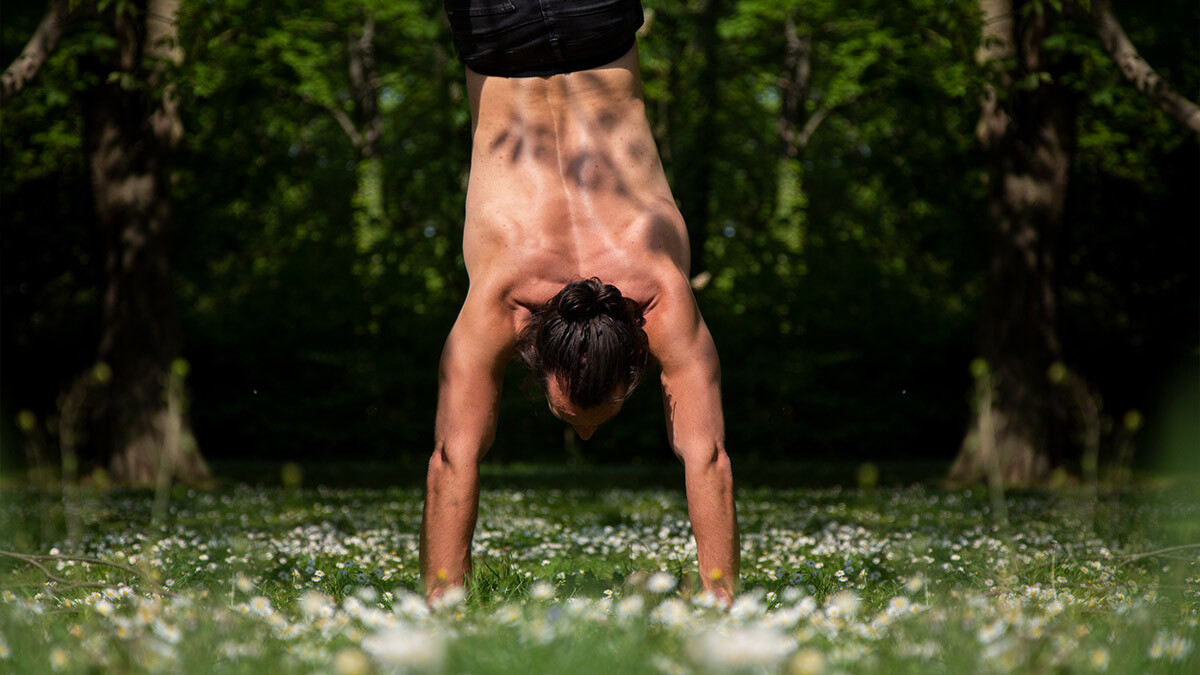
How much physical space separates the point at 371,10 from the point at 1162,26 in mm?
11293

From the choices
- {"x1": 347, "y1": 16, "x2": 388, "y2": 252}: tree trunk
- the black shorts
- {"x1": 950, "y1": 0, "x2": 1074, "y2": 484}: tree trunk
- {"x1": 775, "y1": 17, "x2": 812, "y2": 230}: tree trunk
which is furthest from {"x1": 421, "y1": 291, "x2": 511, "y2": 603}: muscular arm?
{"x1": 775, "y1": 17, "x2": 812, "y2": 230}: tree trunk

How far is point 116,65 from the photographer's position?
1257 cm

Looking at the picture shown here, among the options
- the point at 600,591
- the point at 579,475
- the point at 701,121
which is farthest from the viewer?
the point at 579,475

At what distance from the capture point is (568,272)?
436cm

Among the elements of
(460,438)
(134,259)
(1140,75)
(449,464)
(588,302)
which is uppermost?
(1140,75)

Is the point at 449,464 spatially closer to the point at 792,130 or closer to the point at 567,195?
the point at 567,195

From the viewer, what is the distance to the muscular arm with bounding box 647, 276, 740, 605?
13.7ft

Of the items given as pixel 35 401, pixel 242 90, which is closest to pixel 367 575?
pixel 242 90

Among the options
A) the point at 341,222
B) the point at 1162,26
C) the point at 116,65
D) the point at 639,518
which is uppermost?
the point at 1162,26

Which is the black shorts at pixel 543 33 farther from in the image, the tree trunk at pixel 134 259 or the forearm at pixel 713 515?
the tree trunk at pixel 134 259

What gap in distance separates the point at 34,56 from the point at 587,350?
564 centimetres

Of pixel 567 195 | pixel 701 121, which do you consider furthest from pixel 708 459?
pixel 701 121

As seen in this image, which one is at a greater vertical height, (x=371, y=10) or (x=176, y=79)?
(x=371, y=10)

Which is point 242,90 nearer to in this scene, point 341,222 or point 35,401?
point 341,222
